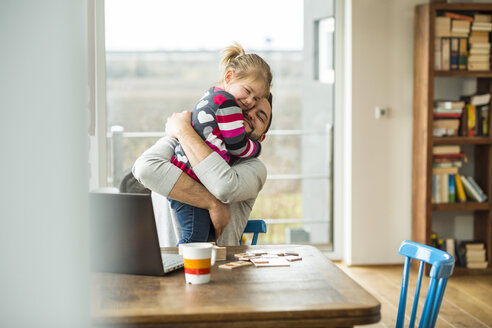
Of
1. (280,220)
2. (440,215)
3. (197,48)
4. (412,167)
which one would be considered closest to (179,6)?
(197,48)

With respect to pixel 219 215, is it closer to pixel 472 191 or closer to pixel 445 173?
pixel 445 173

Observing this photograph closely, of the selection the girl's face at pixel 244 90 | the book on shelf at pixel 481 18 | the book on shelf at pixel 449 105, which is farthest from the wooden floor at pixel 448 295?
the book on shelf at pixel 481 18

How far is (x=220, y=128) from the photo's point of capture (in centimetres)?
175

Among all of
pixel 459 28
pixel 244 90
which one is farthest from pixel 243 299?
pixel 459 28

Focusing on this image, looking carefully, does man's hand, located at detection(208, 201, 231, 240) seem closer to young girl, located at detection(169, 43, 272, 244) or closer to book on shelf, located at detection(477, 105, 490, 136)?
young girl, located at detection(169, 43, 272, 244)

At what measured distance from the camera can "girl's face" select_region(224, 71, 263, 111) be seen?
1.83m

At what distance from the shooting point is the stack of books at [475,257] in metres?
4.29

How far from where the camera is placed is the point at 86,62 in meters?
0.32

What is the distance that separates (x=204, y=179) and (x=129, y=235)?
363 millimetres

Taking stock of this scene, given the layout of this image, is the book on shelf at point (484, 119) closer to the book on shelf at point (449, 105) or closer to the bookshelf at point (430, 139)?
the bookshelf at point (430, 139)

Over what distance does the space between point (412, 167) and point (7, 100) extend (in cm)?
435

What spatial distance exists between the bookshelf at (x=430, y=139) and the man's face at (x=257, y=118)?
99.7 inches

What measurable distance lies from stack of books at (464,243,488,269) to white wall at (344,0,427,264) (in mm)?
452

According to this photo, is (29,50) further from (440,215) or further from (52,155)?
(440,215)
